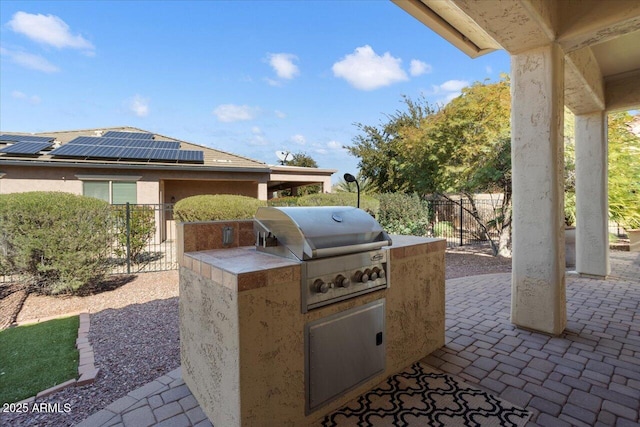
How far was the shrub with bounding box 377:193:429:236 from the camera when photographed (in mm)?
9758

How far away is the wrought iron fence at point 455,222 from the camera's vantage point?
10586 mm

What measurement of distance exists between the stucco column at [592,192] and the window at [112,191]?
12.1 meters

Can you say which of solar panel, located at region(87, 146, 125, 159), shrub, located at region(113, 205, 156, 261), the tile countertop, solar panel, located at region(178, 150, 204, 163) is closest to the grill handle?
the tile countertop

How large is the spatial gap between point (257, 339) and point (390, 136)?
51.8 ft

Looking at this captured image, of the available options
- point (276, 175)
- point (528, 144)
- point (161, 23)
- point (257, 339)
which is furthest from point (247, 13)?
point (257, 339)

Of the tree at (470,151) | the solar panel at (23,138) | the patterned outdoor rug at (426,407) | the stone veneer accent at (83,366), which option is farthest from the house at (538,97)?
the solar panel at (23,138)

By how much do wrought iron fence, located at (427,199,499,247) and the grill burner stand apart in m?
8.86

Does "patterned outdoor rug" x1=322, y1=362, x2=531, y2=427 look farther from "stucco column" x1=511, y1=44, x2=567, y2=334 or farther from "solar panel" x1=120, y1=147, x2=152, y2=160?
"solar panel" x1=120, y1=147, x2=152, y2=160

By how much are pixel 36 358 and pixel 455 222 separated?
1218cm

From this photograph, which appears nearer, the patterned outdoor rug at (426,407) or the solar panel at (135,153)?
the patterned outdoor rug at (426,407)

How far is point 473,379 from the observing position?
2.43 meters

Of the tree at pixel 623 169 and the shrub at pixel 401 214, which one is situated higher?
the tree at pixel 623 169

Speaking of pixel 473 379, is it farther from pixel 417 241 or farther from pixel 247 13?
pixel 247 13

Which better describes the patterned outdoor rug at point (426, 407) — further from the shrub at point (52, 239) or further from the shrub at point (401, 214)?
the shrub at point (401, 214)
